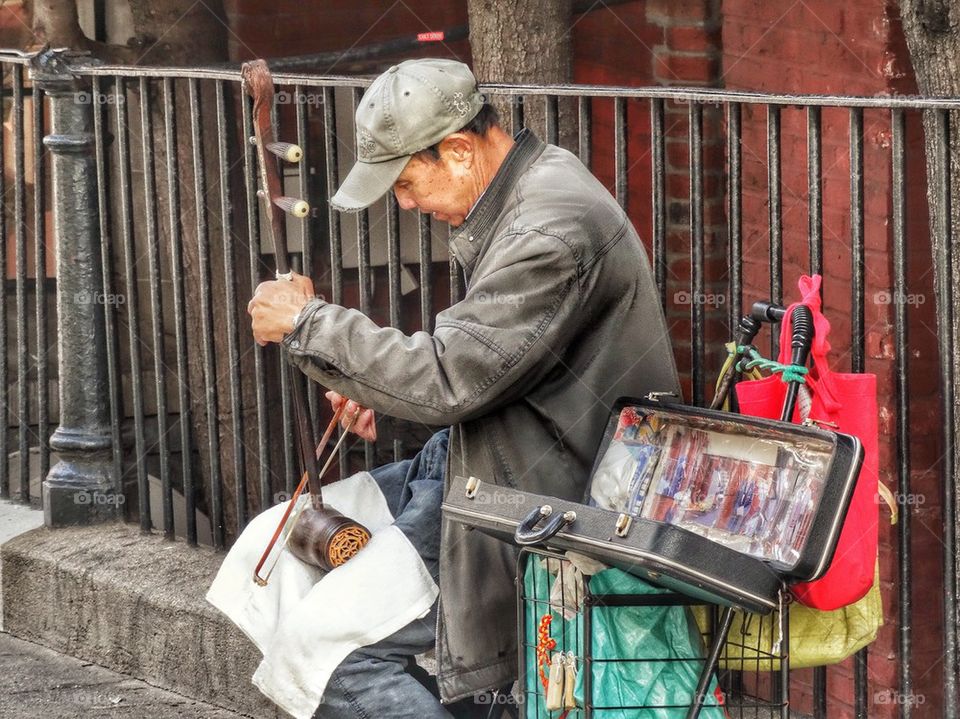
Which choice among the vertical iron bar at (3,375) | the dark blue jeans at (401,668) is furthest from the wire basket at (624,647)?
the vertical iron bar at (3,375)

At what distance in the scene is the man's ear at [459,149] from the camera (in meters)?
3.30

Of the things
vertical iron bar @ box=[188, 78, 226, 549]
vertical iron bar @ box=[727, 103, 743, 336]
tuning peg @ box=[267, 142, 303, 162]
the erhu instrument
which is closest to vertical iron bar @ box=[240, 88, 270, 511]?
vertical iron bar @ box=[188, 78, 226, 549]

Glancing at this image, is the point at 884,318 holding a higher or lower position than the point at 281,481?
higher

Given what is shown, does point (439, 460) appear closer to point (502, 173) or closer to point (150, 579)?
point (502, 173)

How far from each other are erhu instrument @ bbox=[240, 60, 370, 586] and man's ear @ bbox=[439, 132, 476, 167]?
31cm

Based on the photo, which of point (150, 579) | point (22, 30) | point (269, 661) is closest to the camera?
point (269, 661)

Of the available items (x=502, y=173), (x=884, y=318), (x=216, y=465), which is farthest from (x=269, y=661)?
(x=884, y=318)

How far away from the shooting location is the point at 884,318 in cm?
483

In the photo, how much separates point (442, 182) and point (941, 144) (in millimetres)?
1048

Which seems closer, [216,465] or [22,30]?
[216,465]

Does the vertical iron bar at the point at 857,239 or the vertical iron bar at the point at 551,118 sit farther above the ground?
the vertical iron bar at the point at 551,118

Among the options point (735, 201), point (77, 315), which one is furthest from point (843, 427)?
point (77, 315)

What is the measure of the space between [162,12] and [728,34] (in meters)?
2.15

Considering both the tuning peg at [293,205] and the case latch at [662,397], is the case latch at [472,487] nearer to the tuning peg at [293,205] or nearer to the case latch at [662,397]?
the case latch at [662,397]
